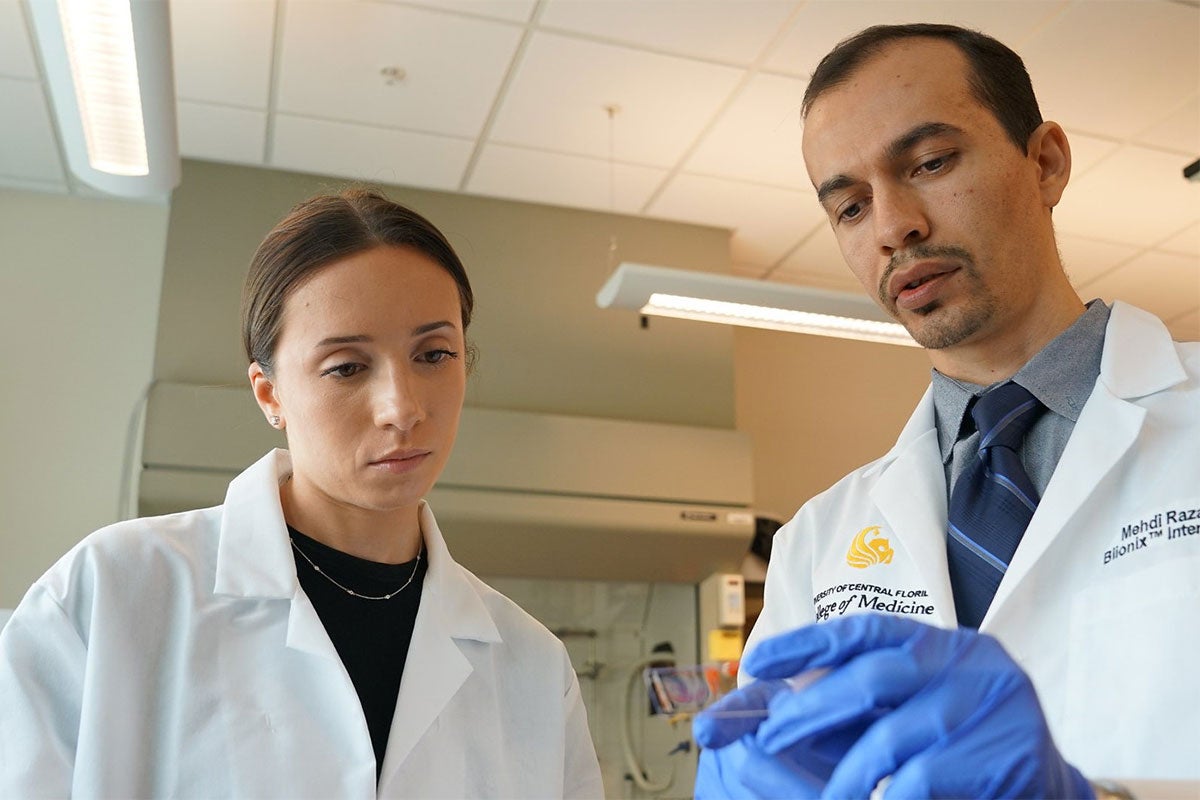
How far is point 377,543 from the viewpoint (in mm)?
1364

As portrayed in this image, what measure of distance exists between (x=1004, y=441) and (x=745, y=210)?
2950mm

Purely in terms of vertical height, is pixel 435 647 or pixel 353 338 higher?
pixel 353 338

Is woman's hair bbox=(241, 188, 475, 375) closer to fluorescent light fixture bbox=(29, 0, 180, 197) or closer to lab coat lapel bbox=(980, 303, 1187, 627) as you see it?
lab coat lapel bbox=(980, 303, 1187, 627)

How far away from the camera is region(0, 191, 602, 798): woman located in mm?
1123

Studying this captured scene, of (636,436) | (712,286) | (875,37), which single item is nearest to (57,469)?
(636,436)

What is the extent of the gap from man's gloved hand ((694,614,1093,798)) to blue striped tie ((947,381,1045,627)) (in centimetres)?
51

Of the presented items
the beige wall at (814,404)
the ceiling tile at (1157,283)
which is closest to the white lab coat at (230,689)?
the beige wall at (814,404)

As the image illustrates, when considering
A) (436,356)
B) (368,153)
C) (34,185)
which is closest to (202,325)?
(368,153)

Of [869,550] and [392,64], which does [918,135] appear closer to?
[869,550]

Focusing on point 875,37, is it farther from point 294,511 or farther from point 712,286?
point 712,286

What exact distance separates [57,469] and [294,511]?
8.82ft

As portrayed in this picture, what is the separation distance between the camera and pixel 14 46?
10.3 ft

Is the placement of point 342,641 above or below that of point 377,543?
below

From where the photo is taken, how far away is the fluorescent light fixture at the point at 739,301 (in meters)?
3.15
